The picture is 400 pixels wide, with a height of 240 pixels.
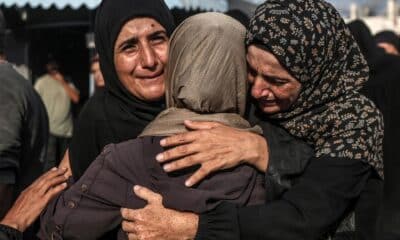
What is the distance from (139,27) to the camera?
220cm

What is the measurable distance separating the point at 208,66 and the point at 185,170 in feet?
1.01

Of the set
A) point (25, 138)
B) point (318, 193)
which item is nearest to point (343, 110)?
point (318, 193)

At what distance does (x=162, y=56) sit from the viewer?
2.19 m

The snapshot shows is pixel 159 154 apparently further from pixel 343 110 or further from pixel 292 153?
pixel 343 110

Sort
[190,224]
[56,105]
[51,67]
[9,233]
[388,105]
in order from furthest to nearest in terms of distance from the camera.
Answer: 1. [51,67]
2. [56,105]
3. [388,105]
4. [9,233]
5. [190,224]

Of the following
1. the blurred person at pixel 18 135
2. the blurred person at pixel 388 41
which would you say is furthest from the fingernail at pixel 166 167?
the blurred person at pixel 388 41

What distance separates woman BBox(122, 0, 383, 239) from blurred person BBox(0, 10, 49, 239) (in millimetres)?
869

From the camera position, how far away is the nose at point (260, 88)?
1833 mm

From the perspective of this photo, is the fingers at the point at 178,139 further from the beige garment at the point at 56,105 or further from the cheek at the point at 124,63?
the beige garment at the point at 56,105

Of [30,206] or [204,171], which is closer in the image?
[204,171]

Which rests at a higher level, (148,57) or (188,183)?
(148,57)

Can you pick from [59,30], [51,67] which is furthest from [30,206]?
[59,30]

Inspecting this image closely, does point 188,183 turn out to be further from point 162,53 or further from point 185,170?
point 162,53

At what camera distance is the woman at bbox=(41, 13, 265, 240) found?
1688mm
